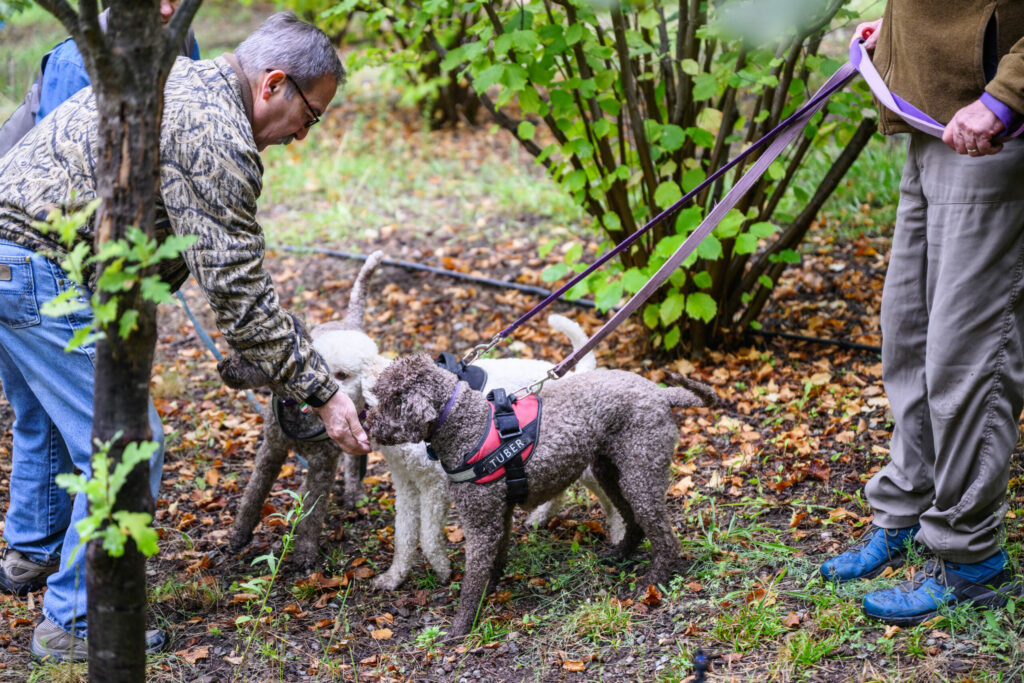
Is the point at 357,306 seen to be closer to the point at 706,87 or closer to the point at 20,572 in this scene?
the point at 20,572

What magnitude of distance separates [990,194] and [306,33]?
2.17 m

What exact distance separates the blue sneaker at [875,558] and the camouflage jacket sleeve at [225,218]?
79.9 inches

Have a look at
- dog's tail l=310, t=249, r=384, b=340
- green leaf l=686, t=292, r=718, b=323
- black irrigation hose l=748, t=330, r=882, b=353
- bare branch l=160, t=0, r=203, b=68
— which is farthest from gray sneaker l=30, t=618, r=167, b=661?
black irrigation hose l=748, t=330, r=882, b=353

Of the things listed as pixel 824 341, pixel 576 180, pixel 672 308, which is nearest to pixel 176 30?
pixel 576 180

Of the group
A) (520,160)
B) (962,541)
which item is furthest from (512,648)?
(520,160)

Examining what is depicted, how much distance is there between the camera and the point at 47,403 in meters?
2.84

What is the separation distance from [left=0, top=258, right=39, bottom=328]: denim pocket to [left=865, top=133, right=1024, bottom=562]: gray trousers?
281 centimetres

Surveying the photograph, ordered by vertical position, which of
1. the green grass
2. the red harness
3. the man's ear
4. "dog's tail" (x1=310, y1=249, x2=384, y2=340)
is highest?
the man's ear

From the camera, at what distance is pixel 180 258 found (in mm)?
2838

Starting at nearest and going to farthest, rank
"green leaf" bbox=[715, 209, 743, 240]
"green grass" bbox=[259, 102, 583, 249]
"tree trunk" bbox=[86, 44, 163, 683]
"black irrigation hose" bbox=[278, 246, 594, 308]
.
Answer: "tree trunk" bbox=[86, 44, 163, 683] < "green leaf" bbox=[715, 209, 743, 240] < "black irrigation hose" bbox=[278, 246, 594, 308] < "green grass" bbox=[259, 102, 583, 249]

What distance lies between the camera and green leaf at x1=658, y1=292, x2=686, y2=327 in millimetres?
4660

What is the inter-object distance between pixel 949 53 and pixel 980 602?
174 cm

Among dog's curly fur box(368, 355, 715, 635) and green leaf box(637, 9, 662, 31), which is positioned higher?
green leaf box(637, 9, 662, 31)

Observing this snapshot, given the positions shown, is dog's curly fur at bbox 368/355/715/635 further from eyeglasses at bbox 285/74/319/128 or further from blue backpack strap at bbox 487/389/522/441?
eyeglasses at bbox 285/74/319/128
